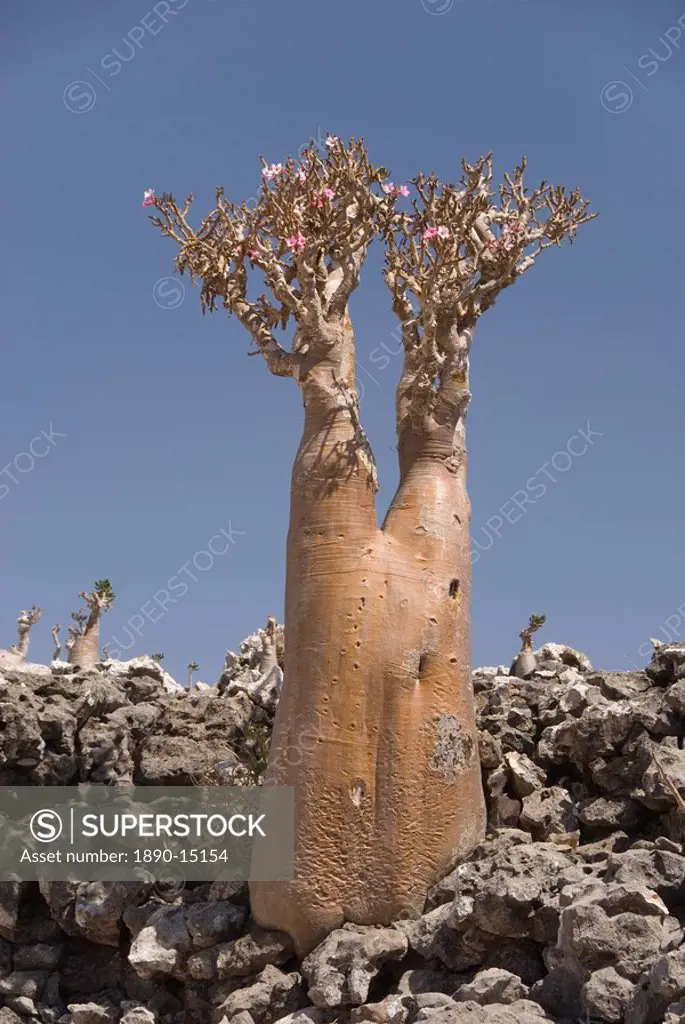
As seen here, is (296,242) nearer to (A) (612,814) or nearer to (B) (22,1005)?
(A) (612,814)

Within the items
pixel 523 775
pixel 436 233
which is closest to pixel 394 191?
pixel 436 233

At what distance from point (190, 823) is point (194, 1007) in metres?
1.67

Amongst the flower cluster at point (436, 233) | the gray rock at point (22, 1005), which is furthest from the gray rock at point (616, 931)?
the flower cluster at point (436, 233)

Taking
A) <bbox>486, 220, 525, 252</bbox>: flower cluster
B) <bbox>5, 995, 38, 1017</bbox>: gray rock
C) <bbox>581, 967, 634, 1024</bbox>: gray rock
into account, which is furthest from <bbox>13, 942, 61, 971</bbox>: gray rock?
<bbox>486, 220, 525, 252</bbox>: flower cluster

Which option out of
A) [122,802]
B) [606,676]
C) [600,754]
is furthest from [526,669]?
[122,802]

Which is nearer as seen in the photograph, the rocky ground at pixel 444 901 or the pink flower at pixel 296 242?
the rocky ground at pixel 444 901

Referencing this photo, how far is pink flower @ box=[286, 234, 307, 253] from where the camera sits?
820 cm

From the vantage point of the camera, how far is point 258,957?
701 centimetres

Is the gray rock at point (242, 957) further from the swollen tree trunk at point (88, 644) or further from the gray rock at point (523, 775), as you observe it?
the swollen tree trunk at point (88, 644)

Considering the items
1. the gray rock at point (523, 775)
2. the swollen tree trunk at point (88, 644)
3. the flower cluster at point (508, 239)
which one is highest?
the swollen tree trunk at point (88, 644)

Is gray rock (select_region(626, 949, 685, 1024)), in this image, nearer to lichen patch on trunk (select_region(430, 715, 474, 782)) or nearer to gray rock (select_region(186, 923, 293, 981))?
lichen patch on trunk (select_region(430, 715, 474, 782))

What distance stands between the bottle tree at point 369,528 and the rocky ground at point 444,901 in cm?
41

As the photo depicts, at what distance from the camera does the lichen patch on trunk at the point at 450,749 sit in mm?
7363

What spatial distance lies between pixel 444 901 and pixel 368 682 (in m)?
1.62
